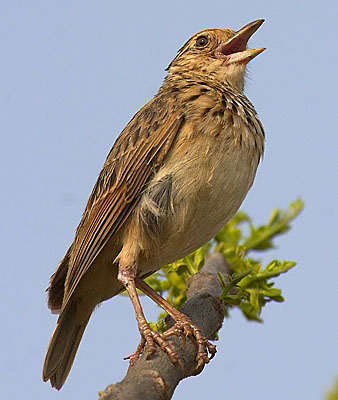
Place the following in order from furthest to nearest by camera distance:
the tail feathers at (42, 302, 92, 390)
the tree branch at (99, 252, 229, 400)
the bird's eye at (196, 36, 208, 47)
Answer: the bird's eye at (196, 36, 208, 47) → the tail feathers at (42, 302, 92, 390) → the tree branch at (99, 252, 229, 400)

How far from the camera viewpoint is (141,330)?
13.4 ft

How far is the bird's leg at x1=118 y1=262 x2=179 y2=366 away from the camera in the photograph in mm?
3408

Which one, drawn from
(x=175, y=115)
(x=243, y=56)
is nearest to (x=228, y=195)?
(x=175, y=115)

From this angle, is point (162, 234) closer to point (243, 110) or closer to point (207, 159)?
point (207, 159)

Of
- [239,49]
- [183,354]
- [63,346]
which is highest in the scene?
[239,49]

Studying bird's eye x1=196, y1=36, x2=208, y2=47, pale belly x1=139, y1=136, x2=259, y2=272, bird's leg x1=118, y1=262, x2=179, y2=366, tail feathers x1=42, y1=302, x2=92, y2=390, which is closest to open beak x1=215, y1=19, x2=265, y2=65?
bird's eye x1=196, y1=36, x2=208, y2=47

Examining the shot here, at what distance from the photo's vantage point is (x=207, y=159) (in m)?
4.45

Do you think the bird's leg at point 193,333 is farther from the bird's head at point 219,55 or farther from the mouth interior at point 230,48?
the mouth interior at point 230,48

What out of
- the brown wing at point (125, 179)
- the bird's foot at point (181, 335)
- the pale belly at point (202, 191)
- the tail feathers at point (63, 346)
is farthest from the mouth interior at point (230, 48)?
the bird's foot at point (181, 335)

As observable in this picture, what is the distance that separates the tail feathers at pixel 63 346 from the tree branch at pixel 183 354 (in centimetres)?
93

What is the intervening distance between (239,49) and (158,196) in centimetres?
154

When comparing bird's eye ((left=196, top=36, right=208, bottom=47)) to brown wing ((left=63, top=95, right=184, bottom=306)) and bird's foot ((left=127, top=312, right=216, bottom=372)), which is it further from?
bird's foot ((left=127, top=312, right=216, bottom=372))

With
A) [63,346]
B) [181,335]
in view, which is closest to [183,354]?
[181,335]

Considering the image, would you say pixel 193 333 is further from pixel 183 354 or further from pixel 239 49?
pixel 239 49
